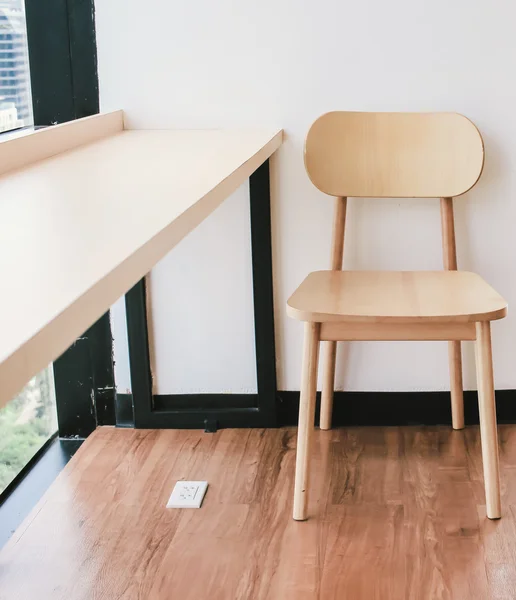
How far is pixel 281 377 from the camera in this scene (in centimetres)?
218

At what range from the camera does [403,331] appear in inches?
63.0

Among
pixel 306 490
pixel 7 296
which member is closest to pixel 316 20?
pixel 306 490

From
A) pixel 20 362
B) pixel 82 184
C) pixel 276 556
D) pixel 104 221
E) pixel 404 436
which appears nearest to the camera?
pixel 20 362

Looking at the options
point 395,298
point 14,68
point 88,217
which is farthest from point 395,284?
point 14,68

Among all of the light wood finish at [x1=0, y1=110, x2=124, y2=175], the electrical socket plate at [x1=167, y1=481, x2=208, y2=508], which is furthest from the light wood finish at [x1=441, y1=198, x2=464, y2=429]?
the light wood finish at [x1=0, y1=110, x2=124, y2=175]

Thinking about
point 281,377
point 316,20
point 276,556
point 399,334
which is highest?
point 316,20

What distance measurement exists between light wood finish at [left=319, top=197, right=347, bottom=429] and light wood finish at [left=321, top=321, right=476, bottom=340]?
395 mm

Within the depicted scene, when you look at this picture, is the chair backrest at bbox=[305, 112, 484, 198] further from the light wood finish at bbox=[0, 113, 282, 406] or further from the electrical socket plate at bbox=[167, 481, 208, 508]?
the electrical socket plate at bbox=[167, 481, 208, 508]

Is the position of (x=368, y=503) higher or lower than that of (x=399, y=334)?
lower

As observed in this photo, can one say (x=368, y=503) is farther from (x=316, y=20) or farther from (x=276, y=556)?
(x=316, y=20)

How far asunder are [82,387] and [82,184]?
1038 mm

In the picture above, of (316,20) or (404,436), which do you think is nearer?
(316,20)

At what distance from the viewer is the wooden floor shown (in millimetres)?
1464

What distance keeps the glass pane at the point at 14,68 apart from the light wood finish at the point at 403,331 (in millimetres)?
900
